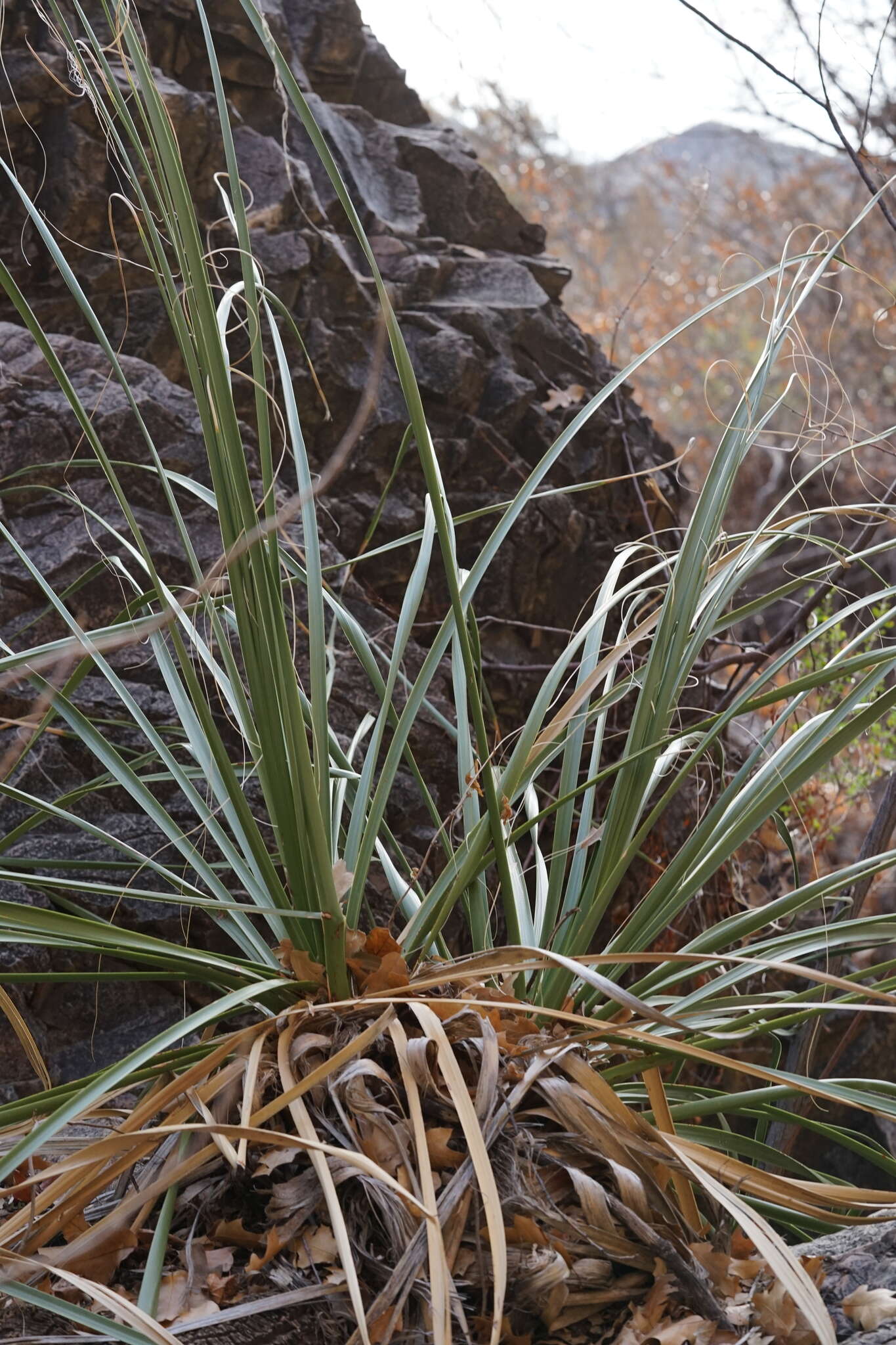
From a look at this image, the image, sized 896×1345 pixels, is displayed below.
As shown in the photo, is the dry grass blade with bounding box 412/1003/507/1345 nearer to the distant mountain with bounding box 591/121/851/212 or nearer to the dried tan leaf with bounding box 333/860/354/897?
the dried tan leaf with bounding box 333/860/354/897

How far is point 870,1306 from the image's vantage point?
733 millimetres

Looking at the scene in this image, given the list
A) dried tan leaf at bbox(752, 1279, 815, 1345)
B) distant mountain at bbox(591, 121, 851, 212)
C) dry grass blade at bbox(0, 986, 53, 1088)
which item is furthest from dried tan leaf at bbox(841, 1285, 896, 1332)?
distant mountain at bbox(591, 121, 851, 212)

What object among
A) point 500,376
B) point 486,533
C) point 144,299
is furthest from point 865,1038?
point 144,299

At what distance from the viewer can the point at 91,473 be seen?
1.61 metres

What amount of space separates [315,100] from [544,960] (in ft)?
7.95

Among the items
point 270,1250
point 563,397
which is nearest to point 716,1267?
point 270,1250

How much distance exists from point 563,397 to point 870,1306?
1.91m

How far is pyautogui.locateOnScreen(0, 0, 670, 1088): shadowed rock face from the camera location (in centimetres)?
161

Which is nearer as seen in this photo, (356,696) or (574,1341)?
(574,1341)

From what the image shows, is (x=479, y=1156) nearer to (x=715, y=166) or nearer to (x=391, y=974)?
(x=391, y=974)

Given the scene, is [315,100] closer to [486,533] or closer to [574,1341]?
[486,533]

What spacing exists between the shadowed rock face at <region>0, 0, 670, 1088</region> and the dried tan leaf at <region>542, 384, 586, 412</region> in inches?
0.6

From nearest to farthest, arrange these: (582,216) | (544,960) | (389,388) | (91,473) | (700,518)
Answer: (544,960) → (700,518) → (91,473) → (389,388) → (582,216)

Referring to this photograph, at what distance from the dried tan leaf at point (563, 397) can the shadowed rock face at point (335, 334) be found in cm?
1
